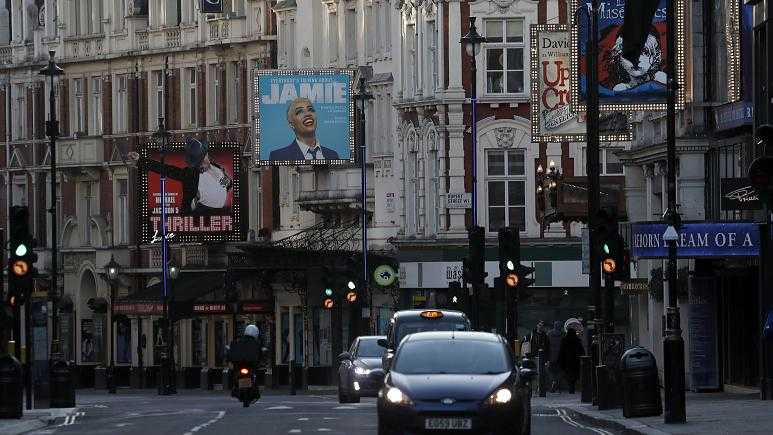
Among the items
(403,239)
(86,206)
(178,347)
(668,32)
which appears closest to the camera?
(668,32)

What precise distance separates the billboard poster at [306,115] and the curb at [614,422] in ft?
122

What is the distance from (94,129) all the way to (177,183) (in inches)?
485

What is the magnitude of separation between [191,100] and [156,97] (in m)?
2.06

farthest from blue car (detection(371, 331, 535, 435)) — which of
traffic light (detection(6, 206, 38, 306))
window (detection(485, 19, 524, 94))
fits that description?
window (detection(485, 19, 524, 94))

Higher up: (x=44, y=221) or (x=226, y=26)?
(x=226, y=26)

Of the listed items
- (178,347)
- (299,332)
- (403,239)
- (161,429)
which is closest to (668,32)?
(161,429)

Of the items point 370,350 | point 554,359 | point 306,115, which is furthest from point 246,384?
point 306,115

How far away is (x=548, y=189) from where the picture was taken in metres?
67.1

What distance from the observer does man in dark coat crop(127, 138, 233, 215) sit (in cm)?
8831

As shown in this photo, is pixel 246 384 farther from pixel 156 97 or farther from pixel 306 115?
pixel 156 97

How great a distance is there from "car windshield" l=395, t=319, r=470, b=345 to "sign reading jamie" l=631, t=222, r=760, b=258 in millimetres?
4283

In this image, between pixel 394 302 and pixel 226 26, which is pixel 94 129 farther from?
pixel 394 302

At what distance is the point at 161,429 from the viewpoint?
3984cm

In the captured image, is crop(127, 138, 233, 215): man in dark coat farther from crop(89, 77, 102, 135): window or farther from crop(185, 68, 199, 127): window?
crop(89, 77, 102, 135): window
